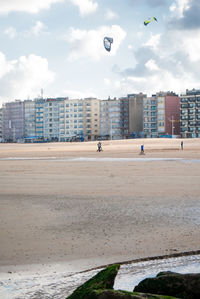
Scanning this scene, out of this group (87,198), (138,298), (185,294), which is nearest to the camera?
(138,298)

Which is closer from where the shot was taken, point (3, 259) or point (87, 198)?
point (3, 259)

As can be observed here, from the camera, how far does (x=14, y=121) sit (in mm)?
194625

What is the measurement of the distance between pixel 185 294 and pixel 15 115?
639ft

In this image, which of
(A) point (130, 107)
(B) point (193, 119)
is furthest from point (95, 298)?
(A) point (130, 107)

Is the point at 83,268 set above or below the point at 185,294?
below

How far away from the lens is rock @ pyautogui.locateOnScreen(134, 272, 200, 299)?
374 cm

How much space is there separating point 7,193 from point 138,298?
1287cm

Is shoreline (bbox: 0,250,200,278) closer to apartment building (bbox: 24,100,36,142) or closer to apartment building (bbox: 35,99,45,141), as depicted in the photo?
apartment building (bbox: 35,99,45,141)

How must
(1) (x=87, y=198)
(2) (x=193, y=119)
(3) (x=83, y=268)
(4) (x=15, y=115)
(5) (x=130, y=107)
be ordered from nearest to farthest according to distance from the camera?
(3) (x=83, y=268)
(1) (x=87, y=198)
(2) (x=193, y=119)
(5) (x=130, y=107)
(4) (x=15, y=115)

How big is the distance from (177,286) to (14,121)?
194731 mm

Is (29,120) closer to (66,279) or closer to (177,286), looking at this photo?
(66,279)

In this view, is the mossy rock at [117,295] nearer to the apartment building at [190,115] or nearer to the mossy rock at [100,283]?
the mossy rock at [100,283]

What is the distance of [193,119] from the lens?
146375 millimetres

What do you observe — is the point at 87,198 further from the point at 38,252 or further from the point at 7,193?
the point at 38,252
